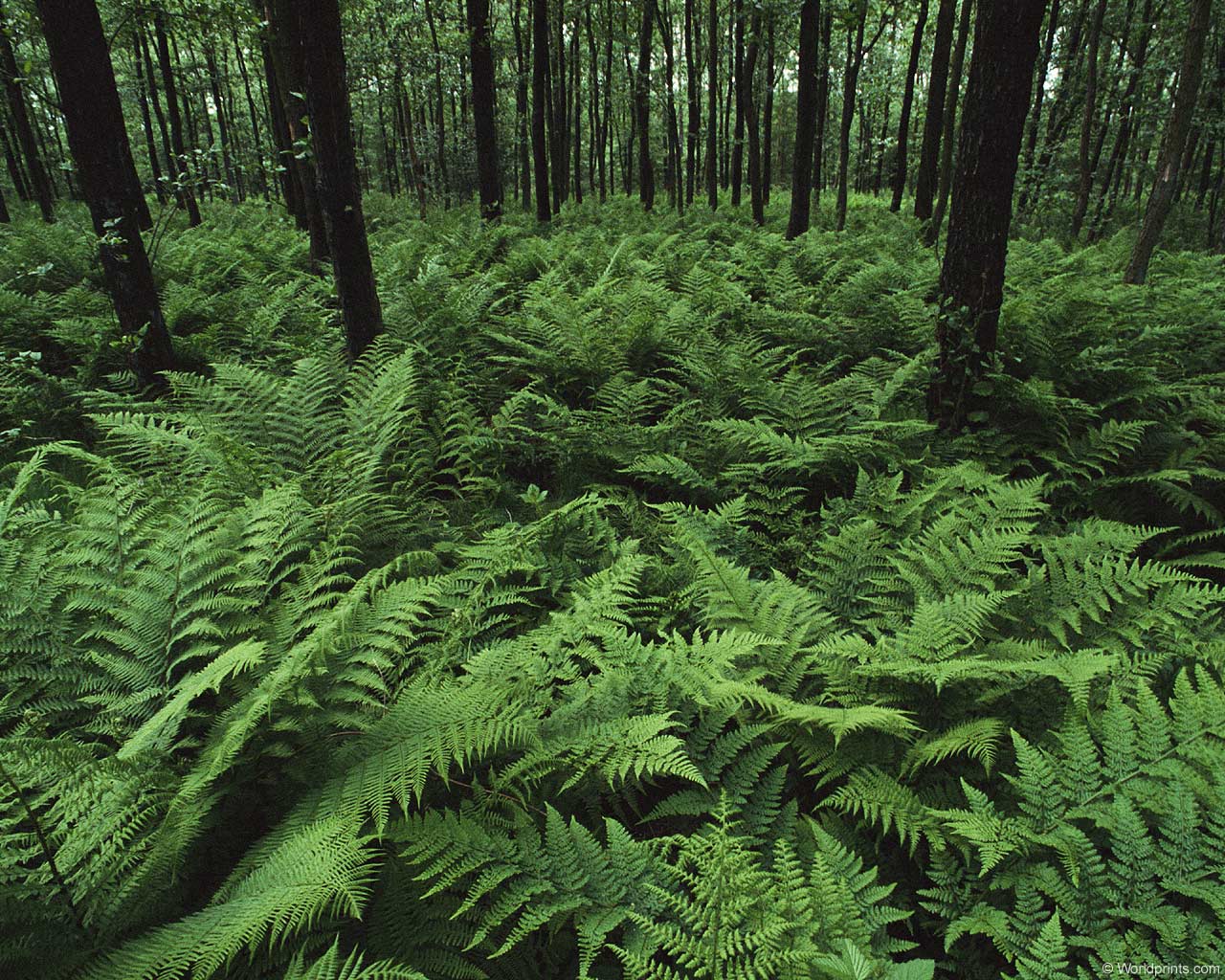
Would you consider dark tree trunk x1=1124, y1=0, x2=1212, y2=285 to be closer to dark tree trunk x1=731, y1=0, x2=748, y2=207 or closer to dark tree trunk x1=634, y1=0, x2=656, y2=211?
dark tree trunk x1=731, y1=0, x2=748, y2=207

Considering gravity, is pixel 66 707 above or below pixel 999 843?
above

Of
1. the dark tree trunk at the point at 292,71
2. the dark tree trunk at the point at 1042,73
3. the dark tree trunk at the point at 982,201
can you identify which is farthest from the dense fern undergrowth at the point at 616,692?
the dark tree trunk at the point at 1042,73

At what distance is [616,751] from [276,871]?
1056mm

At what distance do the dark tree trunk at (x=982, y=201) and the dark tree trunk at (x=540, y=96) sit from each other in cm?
1013

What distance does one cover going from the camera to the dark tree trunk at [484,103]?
10859 millimetres

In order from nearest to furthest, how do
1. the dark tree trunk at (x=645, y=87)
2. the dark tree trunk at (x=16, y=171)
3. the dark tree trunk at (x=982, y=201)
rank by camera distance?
1. the dark tree trunk at (x=982, y=201)
2. the dark tree trunk at (x=645, y=87)
3. the dark tree trunk at (x=16, y=171)

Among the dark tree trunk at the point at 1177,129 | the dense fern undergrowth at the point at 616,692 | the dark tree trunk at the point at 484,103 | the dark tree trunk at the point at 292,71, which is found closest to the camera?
the dense fern undergrowth at the point at 616,692

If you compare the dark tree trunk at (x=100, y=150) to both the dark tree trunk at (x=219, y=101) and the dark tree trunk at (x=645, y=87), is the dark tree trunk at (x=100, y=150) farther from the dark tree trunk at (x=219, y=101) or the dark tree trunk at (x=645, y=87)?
the dark tree trunk at (x=645, y=87)

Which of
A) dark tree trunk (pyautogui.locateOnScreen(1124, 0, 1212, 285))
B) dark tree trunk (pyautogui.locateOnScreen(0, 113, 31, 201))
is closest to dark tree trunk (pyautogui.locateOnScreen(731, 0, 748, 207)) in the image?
dark tree trunk (pyautogui.locateOnScreen(1124, 0, 1212, 285))

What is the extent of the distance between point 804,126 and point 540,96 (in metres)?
5.39


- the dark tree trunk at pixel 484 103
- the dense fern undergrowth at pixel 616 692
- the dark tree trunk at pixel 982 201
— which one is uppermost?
the dark tree trunk at pixel 484 103

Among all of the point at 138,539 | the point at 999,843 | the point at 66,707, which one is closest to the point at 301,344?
the point at 138,539

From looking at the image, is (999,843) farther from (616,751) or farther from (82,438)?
(82,438)

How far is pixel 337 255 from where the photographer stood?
5.38 meters
